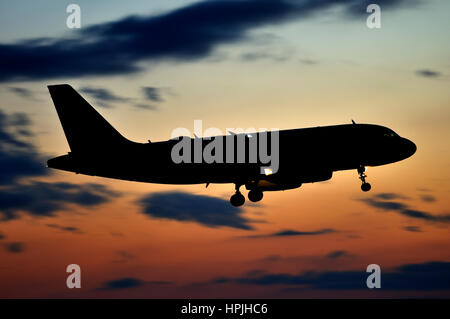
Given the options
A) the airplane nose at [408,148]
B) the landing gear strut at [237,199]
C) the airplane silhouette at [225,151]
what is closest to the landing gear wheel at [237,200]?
the landing gear strut at [237,199]

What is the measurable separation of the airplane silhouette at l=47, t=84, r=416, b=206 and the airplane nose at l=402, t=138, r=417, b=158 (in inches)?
1.8

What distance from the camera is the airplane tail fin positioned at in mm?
79688

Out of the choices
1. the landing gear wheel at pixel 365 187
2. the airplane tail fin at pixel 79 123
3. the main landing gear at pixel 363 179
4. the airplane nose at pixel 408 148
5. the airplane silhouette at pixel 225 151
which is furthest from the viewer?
the airplane nose at pixel 408 148

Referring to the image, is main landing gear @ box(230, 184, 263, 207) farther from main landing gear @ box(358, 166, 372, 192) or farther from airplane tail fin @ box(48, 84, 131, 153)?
airplane tail fin @ box(48, 84, 131, 153)

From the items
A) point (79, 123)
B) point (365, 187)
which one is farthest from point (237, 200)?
point (79, 123)

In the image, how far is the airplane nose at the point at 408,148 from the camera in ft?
267

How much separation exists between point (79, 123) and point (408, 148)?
37409mm

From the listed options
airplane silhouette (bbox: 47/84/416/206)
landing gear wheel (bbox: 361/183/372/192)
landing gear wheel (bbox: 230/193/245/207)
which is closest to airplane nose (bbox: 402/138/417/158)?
airplane silhouette (bbox: 47/84/416/206)

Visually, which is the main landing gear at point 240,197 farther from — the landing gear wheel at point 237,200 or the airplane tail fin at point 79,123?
the airplane tail fin at point 79,123

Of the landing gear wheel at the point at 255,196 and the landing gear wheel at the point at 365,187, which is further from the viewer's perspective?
the landing gear wheel at the point at 255,196
